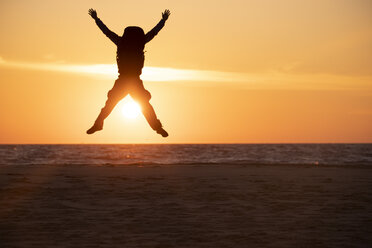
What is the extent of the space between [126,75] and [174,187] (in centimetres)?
1676

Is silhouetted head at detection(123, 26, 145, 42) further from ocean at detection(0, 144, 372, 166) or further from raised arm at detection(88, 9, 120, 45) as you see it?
ocean at detection(0, 144, 372, 166)

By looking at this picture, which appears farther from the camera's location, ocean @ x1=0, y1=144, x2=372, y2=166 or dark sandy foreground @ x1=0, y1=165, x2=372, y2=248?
ocean @ x1=0, y1=144, x2=372, y2=166

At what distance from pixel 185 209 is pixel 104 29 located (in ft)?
38.4

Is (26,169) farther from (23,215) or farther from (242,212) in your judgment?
(242,212)

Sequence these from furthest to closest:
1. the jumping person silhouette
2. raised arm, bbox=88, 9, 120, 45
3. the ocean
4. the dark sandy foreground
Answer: the ocean → the dark sandy foreground → raised arm, bbox=88, 9, 120, 45 → the jumping person silhouette

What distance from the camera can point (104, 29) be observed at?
10.3 meters

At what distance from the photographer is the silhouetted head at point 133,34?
9797 mm

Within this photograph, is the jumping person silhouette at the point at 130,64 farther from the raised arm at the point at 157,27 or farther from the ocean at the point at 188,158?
the ocean at the point at 188,158

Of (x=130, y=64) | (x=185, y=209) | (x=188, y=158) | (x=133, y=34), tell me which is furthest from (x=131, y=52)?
(x=188, y=158)

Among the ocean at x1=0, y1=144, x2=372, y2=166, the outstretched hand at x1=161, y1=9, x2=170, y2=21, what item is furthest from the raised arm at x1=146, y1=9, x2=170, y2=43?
the ocean at x1=0, y1=144, x2=372, y2=166

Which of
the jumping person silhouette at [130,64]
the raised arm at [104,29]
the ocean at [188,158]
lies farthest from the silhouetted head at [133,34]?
the ocean at [188,158]

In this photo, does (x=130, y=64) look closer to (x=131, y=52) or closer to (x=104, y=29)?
(x=131, y=52)

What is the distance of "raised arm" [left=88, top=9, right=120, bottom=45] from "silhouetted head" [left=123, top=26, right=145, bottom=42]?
0.24m

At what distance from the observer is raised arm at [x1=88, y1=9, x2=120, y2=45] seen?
33.1 feet
